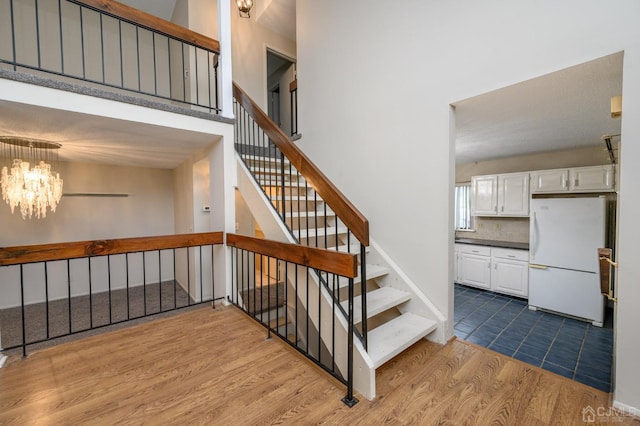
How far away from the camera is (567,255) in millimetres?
3660

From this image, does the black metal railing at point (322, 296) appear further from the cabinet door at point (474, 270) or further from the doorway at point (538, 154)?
the cabinet door at point (474, 270)

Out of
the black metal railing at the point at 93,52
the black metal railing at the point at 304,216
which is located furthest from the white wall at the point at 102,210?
the black metal railing at the point at 304,216

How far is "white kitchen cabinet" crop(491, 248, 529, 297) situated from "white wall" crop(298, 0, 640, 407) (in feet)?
8.68

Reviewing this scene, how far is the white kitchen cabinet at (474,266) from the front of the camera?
4.56 meters

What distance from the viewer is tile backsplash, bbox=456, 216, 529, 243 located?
4.71m

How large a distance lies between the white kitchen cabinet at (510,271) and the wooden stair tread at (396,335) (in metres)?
2.80

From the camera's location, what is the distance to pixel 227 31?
3.13 meters

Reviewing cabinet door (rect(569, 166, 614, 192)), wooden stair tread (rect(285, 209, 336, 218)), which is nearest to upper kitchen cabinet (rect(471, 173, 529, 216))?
cabinet door (rect(569, 166, 614, 192))

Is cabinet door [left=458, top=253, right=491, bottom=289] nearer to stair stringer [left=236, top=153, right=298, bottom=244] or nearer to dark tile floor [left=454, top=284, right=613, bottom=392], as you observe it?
dark tile floor [left=454, top=284, right=613, bottom=392]

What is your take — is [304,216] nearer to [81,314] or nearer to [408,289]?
[408,289]

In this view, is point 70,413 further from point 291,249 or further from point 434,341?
point 434,341

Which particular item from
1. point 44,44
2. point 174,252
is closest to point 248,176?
point 174,252

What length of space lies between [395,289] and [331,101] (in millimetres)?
2364

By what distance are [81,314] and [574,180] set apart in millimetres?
7478
